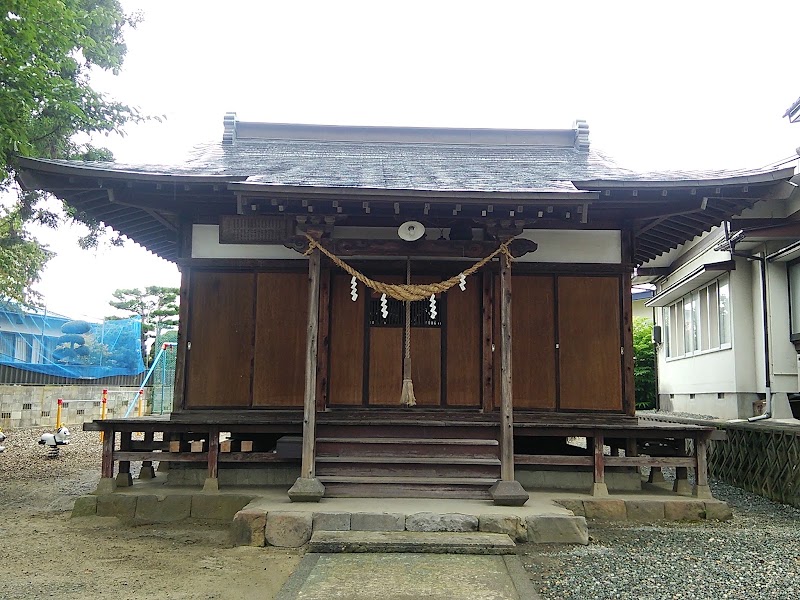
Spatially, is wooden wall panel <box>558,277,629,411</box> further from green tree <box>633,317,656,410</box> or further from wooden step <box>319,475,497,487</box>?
green tree <box>633,317,656,410</box>

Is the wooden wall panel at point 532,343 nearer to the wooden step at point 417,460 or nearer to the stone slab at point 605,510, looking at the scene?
the wooden step at point 417,460

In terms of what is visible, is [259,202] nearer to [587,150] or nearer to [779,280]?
[587,150]

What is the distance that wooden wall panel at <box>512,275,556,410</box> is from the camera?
27.3ft

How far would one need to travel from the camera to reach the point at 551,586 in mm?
4895

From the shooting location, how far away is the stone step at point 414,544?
5688 mm

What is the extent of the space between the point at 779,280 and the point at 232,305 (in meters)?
9.32

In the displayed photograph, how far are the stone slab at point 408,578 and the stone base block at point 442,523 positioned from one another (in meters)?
0.49

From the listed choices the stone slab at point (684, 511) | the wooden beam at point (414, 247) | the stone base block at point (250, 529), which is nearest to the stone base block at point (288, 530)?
the stone base block at point (250, 529)

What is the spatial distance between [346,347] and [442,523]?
2858 millimetres

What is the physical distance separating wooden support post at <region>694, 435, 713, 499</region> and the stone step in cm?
291

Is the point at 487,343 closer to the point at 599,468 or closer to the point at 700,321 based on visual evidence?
the point at 599,468

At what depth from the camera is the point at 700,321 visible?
47.6ft

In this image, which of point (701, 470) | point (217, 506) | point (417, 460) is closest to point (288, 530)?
point (217, 506)

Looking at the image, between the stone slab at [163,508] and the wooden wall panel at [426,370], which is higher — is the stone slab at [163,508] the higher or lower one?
the lower one
